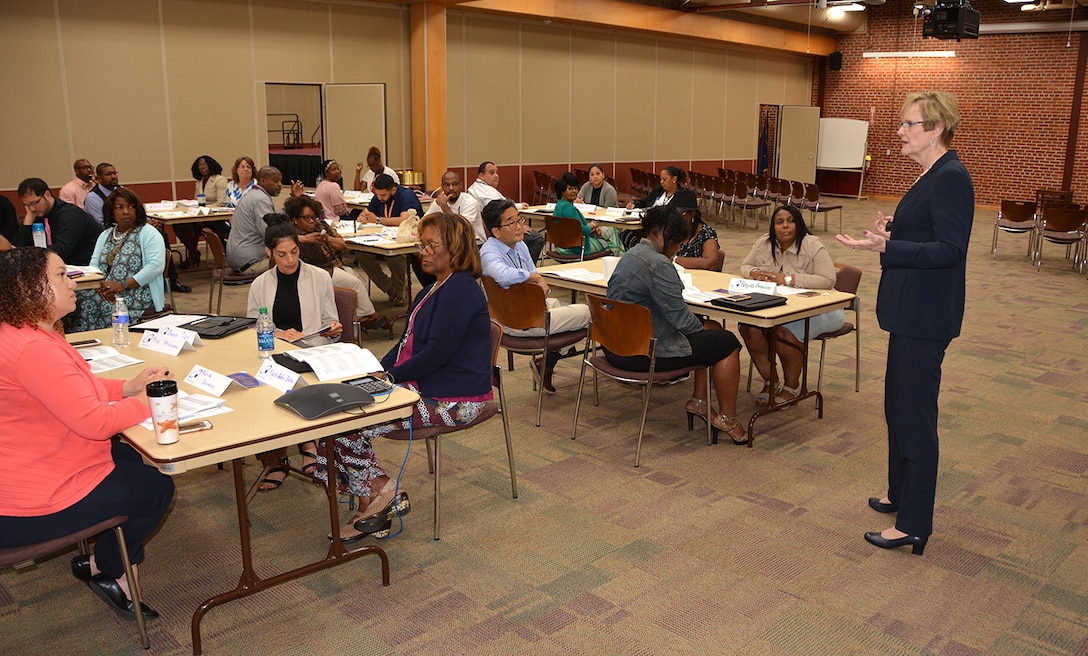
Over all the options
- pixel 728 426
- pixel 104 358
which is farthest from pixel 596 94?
pixel 104 358

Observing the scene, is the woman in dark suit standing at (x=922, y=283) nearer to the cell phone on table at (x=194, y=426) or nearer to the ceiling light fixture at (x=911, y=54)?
the cell phone on table at (x=194, y=426)

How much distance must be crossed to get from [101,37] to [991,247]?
11.7 metres

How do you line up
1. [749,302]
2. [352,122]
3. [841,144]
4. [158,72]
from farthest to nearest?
[841,144] → [352,122] → [158,72] → [749,302]

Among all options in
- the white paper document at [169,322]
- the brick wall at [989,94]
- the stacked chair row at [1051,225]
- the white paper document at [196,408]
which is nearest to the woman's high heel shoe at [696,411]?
the white paper document at [169,322]

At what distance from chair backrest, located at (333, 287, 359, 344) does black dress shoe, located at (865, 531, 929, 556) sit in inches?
98.6

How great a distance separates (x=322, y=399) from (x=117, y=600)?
3.53ft

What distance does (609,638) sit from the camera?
288cm

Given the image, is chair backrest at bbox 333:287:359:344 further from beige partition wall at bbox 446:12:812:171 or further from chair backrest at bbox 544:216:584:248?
beige partition wall at bbox 446:12:812:171

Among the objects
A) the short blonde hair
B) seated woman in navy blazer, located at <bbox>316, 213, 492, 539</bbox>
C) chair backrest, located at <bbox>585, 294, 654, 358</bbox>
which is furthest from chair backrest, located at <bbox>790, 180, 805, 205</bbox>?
seated woman in navy blazer, located at <bbox>316, 213, 492, 539</bbox>

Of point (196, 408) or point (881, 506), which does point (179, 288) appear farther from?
point (881, 506)

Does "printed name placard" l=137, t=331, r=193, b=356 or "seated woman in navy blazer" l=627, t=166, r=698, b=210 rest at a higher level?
"seated woman in navy blazer" l=627, t=166, r=698, b=210

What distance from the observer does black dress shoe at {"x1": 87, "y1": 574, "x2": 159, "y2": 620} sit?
2982mm

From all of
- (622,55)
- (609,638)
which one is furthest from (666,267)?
(622,55)

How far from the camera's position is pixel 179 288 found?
8.48m
